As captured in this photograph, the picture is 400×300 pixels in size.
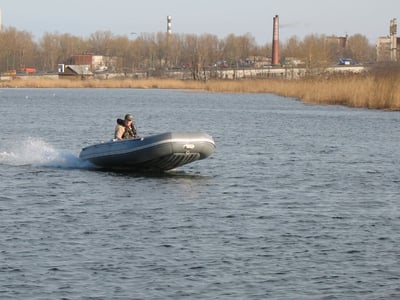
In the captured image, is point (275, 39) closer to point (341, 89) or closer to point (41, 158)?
point (341, 89)

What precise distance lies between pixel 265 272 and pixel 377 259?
2.07 metres

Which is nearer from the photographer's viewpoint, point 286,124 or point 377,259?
point 377,259

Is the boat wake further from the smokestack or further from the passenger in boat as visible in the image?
the smokestack

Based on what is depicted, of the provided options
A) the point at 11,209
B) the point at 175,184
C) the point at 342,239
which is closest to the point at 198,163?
the point at 175,184

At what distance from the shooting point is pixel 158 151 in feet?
88.6

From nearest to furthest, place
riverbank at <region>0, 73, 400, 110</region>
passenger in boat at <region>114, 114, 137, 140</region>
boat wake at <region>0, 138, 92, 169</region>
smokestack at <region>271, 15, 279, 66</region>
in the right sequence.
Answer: passenger in boat at <region>114, 114, 137, 140</region>
boat wake at <region>0, 138, 92, 169</region>
riverbank at <region>0, 73, 400, 110</region>
smokestack at <region>271, 15, 279, 66</region>

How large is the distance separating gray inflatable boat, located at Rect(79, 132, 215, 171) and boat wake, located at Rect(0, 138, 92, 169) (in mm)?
1760

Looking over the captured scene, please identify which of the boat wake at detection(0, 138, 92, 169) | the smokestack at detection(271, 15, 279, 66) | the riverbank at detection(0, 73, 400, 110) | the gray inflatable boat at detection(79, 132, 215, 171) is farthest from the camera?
the smokestack at detection(271, 15, 279, 66)

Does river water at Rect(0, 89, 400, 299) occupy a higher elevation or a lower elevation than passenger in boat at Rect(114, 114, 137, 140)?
lower

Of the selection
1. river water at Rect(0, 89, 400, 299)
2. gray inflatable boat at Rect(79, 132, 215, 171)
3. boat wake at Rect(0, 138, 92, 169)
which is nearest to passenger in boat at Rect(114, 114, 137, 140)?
gray inflatable boat at Rect(79, 132, 215, 171)

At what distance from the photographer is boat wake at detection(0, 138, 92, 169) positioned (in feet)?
101

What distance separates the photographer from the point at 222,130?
170 ft

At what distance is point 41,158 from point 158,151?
664 centimetres

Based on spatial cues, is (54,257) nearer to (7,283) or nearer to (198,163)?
(7,283)
